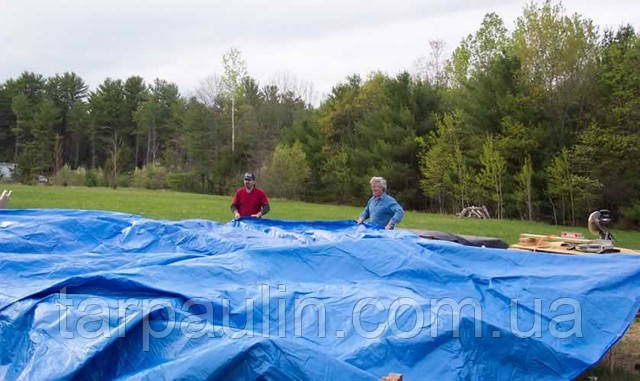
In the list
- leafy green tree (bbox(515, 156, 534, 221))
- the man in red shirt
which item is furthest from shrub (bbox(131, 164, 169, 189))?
the man in red shirt

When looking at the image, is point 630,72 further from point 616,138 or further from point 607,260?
point 607,260

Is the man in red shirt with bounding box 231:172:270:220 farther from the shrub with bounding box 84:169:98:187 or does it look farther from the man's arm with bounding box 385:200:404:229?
the shrub with bounding box 84:169:98:187

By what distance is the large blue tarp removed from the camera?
2.97 metres

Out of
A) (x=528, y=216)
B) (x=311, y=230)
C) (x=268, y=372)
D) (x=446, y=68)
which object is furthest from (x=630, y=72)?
(x=268, y=372)

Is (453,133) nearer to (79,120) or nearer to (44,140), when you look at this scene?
(44,140)

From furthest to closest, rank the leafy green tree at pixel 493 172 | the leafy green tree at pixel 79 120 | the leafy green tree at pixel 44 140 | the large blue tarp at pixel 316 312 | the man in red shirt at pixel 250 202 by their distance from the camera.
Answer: the leafy green tree at pixel 79 120 < the leafy green tree at pixel 44 140 < the leafy green tree at pixel 493 172 < the man in red shirt at pixel 250 202 < the large blue tarp at pixel 316 312

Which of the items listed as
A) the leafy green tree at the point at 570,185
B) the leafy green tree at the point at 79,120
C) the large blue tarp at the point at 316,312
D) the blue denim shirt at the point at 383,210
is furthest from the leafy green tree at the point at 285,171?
the large blue tarp at the point at 316,312

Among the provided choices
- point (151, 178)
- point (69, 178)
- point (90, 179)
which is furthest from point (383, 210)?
point (151, 178)

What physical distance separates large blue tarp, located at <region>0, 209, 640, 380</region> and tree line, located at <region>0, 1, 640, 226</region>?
2067 cm

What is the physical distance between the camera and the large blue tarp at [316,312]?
2.97 meters

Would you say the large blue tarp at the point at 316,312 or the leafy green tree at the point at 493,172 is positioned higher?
the leafy green tree at the point at 493,172

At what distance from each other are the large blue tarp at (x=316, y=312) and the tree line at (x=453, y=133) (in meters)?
20.7

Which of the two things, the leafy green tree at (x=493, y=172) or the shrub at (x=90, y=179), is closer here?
the leafy green tree at (x=493, y=172)

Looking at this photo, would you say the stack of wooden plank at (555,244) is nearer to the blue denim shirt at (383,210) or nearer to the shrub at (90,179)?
the blue denim shirt at (383,210)
